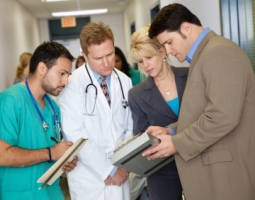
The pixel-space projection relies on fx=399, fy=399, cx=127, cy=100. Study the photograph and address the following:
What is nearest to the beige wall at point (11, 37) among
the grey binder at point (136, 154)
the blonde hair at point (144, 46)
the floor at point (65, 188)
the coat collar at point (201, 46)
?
the floor at point (65, 188)

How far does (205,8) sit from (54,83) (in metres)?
2.22

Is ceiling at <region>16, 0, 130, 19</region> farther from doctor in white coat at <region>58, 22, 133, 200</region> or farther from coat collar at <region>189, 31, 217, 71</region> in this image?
coat collar at <region>189, 31, 217, 71</region>

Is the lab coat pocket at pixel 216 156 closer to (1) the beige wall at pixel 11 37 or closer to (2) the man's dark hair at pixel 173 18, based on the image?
(2) the man's dark hair at pixel 173 18

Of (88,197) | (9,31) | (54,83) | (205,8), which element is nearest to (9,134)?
(54,83)

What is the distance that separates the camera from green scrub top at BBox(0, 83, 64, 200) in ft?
6.20

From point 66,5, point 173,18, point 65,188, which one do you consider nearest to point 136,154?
point 173,18

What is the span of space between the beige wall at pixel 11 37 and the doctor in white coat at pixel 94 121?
4.05 metres

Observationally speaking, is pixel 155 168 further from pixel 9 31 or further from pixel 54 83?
pixel 9 31

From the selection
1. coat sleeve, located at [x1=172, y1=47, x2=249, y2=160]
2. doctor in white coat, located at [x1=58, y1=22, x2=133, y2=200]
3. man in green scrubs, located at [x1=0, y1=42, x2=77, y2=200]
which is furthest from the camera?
doctor in white coat, located at [x1=58, y1=22, x2=133, y2=200]

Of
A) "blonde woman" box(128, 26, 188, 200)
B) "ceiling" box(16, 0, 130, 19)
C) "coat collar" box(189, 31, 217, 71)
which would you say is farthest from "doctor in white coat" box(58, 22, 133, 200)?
"ceiling" box(16, 0, 130, 19)

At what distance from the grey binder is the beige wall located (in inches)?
171

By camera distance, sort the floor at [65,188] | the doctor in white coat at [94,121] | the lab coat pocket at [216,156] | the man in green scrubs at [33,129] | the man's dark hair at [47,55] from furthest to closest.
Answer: the floor at [65,188]
the doctor in white coat at [94,121]
the man's dark hair at [47,55]
the man in green scrubs at [33,129]
the lab coat pocket at [216,156]

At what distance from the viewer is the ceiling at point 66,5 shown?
9195 mm

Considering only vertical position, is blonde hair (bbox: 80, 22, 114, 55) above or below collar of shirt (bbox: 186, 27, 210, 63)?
above
